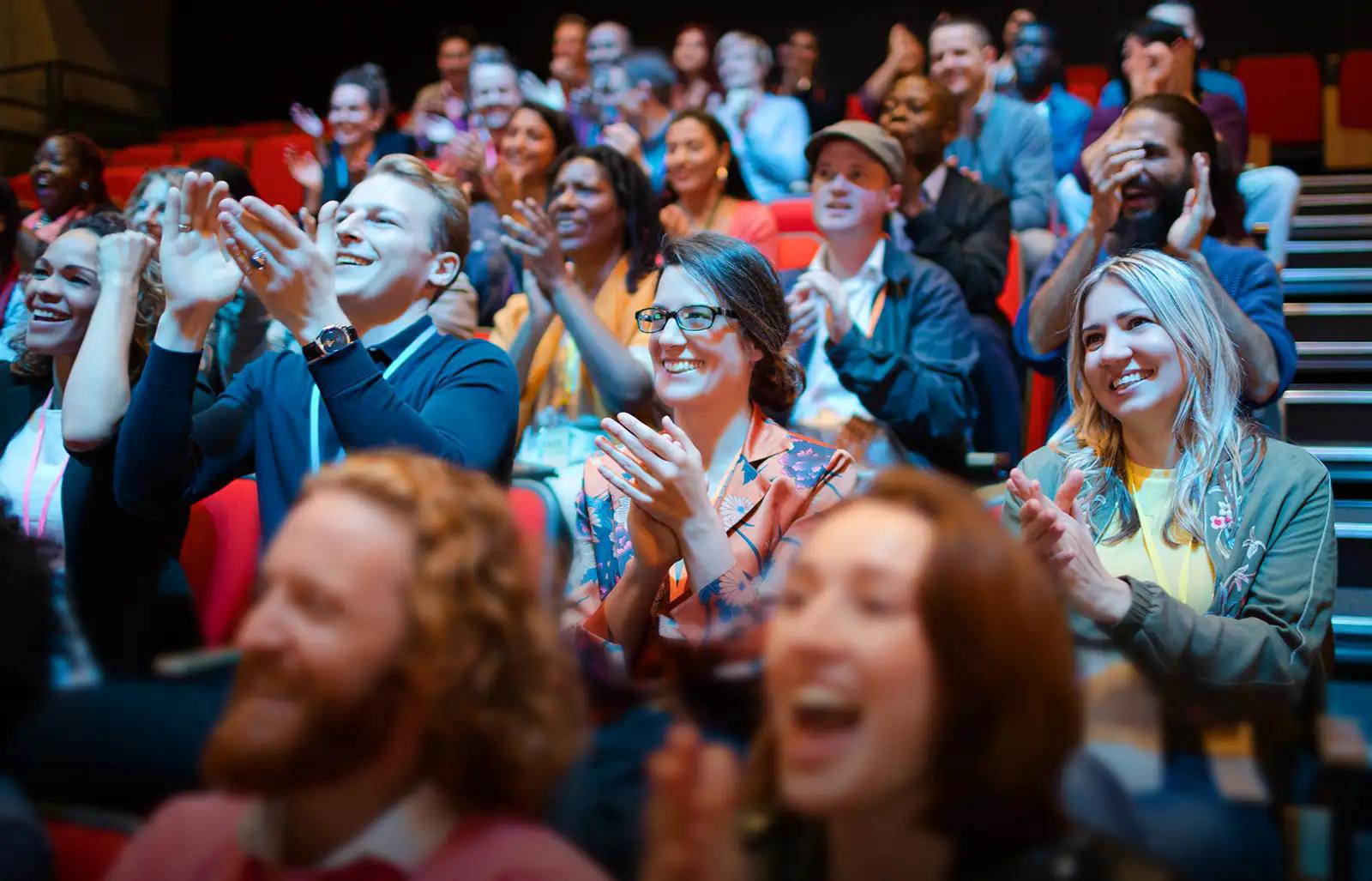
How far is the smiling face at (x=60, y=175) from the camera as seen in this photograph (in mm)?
3660

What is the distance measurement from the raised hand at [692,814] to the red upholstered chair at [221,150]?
17.7 feet

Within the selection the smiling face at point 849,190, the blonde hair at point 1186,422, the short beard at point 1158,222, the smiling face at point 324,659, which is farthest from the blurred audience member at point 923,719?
the smiling face at point 849,190

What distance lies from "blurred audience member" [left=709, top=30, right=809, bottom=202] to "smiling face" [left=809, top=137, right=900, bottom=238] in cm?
171

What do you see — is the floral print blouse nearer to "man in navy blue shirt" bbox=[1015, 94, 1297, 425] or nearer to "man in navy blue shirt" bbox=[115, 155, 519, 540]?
"man in navy blue shirt" bbox=[115, 155, 519, 540]

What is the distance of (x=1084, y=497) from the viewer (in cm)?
178

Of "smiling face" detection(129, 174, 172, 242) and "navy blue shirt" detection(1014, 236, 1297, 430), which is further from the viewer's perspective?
"smiling face" detection(129, 174, 172, 242)

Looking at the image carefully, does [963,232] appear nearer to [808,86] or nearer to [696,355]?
[696,355]

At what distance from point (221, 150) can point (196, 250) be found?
461 centimetres

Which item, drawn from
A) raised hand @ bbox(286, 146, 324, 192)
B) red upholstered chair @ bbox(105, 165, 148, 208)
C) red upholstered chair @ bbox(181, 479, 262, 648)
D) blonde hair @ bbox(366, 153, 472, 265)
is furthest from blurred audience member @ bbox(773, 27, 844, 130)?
red upholstered chair @ bbox(181, 479, 262, 648)

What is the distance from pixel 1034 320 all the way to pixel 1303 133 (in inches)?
165

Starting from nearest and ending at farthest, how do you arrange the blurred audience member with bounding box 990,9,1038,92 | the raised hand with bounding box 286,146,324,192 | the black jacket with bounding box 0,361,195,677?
the black jacket with bounding box 0,361,195,677 → the raised hand with bounding box 286,146,324,192 → the blurred audience member with bounding box 990,9,1038,92

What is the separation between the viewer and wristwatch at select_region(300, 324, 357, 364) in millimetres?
1569

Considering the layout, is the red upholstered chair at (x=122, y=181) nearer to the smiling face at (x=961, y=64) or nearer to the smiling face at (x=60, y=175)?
the smiling face at (x=60, y=175)

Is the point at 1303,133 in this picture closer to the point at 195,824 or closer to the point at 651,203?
the point at 651,203
